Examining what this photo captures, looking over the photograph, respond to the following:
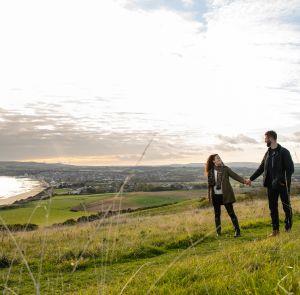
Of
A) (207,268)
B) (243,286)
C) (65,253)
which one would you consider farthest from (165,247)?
(243,286)

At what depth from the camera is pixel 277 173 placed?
10.2 meters

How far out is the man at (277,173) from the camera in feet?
33.3

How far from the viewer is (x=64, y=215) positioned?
151 ft

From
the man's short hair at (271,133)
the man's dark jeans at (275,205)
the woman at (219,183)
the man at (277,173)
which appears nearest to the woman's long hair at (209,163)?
the woman at (219,183)

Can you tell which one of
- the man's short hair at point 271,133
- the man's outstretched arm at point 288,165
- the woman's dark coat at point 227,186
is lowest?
the woman's dark coat at point 227,186

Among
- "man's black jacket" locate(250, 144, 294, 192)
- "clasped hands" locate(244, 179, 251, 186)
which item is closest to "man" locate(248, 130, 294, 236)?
"man's black jacket" locate(250, 144, 294, 192)

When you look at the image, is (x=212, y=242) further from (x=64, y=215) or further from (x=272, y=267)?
(x=64, y=215)

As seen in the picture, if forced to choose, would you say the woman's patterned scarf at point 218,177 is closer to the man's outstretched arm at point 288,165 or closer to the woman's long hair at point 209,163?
the woman's long hair at point 209,163

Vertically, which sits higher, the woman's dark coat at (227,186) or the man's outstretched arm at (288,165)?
the man's outstretched arm at (288,165)

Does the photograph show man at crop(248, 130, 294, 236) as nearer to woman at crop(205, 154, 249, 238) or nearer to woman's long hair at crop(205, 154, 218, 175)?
woman at crop(205, 154, 249, 238)

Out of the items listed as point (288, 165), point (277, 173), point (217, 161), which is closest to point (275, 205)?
point (277, 173)

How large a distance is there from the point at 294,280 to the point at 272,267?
92cm

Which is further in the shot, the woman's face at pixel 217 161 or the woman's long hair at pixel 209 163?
the woman's long hair at pixel 209 163

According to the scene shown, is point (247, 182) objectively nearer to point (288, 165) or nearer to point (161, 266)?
point (288, 165)
